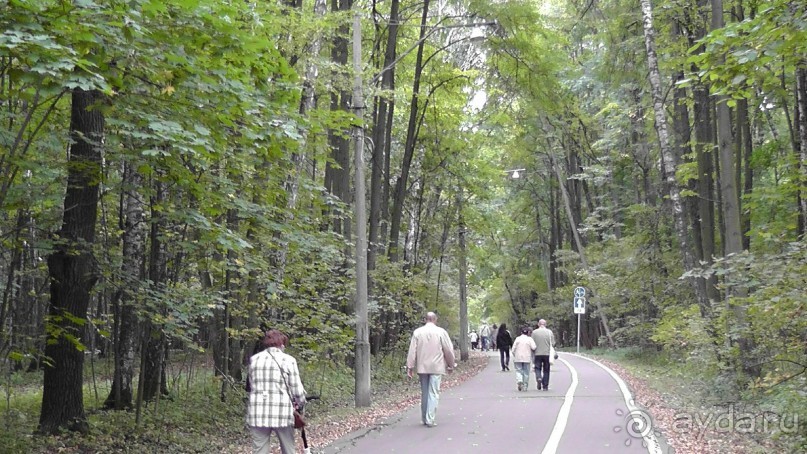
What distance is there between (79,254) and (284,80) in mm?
3500

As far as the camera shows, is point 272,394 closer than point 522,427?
Yes

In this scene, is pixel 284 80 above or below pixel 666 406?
above

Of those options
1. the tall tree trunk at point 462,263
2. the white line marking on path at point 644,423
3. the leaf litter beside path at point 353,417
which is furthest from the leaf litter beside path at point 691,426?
the tall tree trunk at point 462,263

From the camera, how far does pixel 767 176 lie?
3328cm

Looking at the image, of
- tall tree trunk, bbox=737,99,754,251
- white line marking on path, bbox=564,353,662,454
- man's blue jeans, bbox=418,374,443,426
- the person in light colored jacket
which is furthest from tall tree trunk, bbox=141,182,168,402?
tall tree trunk, bbox=737,99,754,251

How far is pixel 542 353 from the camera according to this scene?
61.1ft

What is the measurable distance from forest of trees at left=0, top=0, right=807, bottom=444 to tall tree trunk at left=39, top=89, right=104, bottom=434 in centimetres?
3

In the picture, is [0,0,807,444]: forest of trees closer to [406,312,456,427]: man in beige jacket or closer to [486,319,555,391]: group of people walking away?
[406,312,456,427]: man in beige jacket

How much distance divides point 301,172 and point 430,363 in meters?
4.80

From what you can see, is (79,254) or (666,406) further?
(666,406)

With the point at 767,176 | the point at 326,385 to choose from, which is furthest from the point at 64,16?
the point at 767,176

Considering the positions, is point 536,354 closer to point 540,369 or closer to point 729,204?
point 540,369

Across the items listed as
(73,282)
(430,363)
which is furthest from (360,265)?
(73,282)

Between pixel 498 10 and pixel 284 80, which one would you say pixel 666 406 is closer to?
Result: pixel 284 80
